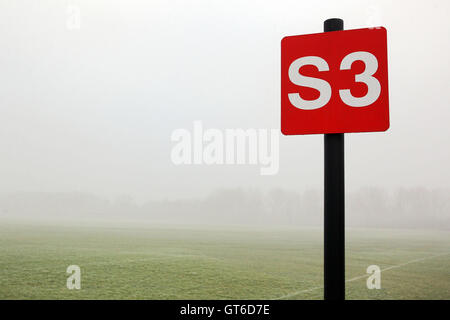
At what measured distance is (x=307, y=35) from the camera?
1940 mm

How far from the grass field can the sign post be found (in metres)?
4.20

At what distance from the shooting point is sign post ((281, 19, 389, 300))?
70.9 inches

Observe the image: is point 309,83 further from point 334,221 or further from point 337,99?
point 334,221

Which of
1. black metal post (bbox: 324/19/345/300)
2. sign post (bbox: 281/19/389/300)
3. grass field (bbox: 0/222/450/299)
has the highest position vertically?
sign post (bbox: 281/19/389/300)

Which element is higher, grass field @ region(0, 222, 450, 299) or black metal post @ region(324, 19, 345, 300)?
black metal post @ region(324, 19, 345, 300)

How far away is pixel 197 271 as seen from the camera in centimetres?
707

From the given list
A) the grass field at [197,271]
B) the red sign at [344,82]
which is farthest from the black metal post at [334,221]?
the grass field at [197,271]

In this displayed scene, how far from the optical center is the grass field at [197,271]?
5711mm

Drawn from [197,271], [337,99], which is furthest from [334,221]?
[197,271]

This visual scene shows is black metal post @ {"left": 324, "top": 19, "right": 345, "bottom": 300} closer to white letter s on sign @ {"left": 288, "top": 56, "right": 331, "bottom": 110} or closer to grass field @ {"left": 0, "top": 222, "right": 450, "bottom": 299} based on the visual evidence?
white letter s on sign @ {"left": 288, "top": 56, "right": 331, "bottom": 110}

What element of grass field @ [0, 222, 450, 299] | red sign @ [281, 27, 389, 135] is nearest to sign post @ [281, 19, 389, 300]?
red sign @ [281, 27, 389, 135]

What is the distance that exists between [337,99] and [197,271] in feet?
19.2

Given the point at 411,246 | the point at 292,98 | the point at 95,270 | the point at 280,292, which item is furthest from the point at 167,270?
the point at 411,246

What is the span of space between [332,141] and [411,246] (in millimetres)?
12287
